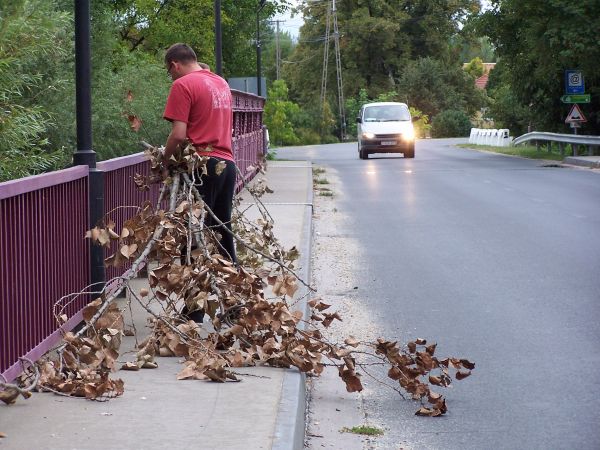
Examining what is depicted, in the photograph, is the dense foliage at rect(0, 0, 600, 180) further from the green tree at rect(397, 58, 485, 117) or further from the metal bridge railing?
the metal bridge railing

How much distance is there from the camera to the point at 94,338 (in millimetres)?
6750

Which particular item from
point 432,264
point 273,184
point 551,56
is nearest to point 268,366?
point 432,264

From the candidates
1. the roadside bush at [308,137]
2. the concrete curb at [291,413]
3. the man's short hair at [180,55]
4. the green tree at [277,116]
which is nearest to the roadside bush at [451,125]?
the roadside bush at [308,137]

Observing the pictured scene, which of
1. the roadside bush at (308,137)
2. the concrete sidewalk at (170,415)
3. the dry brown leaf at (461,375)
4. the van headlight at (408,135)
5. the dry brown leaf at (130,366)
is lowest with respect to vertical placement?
the roadside bush at (308,137)

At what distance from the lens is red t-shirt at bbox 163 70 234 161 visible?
26.3ft

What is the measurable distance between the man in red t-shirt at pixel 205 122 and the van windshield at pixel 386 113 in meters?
32.0

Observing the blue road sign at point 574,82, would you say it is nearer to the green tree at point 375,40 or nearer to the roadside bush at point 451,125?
the roadside bush at point 451,125

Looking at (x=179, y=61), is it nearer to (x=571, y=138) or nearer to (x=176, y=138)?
(x=176, y=138)

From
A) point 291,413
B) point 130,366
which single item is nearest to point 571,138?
point 130,366

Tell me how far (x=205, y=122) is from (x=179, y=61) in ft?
1.54

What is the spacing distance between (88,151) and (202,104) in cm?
81

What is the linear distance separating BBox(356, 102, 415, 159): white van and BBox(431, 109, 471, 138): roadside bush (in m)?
46.5

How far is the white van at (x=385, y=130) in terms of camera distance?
39.5 metres

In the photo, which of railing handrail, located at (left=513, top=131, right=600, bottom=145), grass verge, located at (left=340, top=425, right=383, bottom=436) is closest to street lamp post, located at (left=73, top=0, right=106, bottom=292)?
grass verge, located at (left=340, top=425, right=383, bottom=436)
